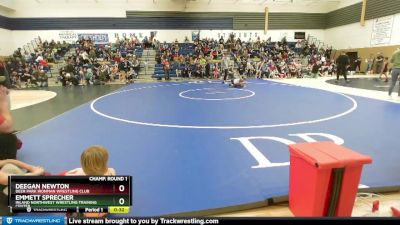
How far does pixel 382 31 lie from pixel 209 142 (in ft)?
73.5

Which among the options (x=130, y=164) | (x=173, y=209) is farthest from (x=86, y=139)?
(x=173, y=209)

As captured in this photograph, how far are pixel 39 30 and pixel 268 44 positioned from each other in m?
19.6

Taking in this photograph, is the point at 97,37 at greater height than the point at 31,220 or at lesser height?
greater

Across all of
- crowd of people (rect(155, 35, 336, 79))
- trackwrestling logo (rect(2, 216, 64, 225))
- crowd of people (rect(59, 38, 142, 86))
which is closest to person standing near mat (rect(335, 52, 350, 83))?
crowd of people (rect(155, 35, 336, 79))

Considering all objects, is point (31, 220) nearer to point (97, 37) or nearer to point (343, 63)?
point (343, 63)

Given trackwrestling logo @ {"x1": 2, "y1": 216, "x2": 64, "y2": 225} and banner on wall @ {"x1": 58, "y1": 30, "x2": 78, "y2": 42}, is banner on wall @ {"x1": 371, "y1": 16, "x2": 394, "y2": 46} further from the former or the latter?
trackwrestling logo @ {"x1": 2, "y1": 216, "x2": 64, "y2": 225}

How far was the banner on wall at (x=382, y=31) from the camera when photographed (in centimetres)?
2088

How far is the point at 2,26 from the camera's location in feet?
74.5

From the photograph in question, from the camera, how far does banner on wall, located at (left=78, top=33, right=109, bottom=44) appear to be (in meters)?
25.3

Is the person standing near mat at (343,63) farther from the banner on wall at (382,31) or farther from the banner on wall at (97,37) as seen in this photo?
the banner on wall at (97,37)

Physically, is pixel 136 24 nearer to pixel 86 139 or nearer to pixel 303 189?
pixel 86 139

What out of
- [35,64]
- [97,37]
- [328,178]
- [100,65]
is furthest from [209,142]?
[97,37]

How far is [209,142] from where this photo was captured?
4.79 metres

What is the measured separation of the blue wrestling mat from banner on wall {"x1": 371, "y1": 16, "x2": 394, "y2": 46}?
52.8ft
